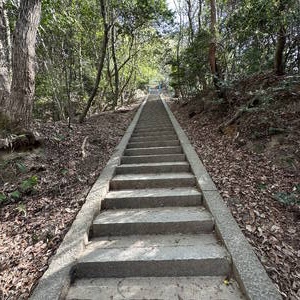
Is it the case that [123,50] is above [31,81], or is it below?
above

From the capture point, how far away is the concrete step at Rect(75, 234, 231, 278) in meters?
2.02

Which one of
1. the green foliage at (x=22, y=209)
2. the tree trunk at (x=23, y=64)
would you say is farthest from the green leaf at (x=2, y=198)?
the tree trunk at (x=23, y=64)

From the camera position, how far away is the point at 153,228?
2.51m

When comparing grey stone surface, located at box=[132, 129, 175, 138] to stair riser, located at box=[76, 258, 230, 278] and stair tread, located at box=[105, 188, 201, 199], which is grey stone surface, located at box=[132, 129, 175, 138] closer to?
stair tread, located at box=[105, 188, 201, 199]

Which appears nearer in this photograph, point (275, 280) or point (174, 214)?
point (275, 280)

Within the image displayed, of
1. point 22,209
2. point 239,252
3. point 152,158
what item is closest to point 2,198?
point 22,209

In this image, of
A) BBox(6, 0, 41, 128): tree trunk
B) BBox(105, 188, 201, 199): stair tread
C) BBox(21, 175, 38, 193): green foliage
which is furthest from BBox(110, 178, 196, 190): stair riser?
BBox(6, 0, 41, 128): tree trunk

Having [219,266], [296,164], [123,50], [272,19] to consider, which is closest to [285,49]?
[272,19]

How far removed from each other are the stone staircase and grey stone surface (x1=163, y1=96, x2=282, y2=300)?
92 mm

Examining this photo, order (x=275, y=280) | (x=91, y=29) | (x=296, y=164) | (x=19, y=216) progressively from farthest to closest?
(x=91, y=29)
(x=296, y=164)
(x=19, y=216)
(x=275, y=280)

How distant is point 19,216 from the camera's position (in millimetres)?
2643

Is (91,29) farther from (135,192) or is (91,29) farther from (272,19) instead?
(135,192)

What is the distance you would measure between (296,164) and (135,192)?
2475 mm

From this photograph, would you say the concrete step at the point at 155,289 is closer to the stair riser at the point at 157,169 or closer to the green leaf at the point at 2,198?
the green leaf at the point at 2,198
